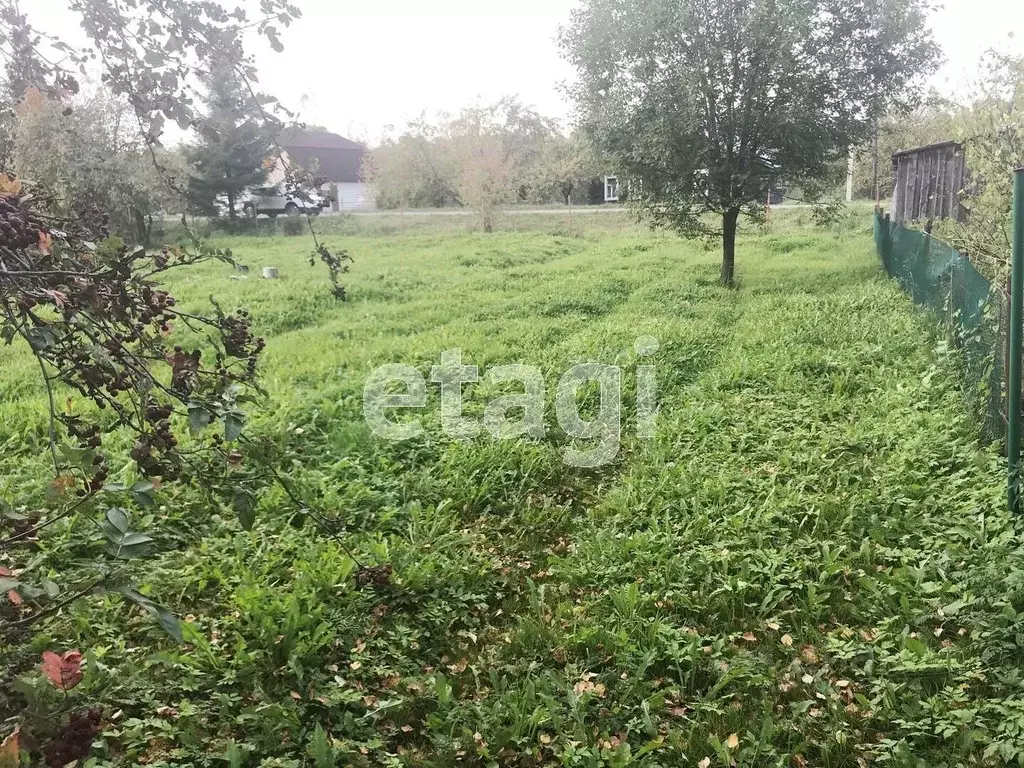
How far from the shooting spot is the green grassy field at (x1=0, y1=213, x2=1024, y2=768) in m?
2.72

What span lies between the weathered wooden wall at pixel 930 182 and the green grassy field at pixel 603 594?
463 cm

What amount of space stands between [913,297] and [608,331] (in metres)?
3.74

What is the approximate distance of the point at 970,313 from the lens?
209 inches

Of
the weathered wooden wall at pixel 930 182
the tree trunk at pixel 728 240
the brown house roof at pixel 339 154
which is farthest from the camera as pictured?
the brown house roof at pixel 339 154

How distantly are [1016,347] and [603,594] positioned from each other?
2.43 meters

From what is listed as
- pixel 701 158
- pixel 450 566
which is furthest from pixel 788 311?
pixel 450 566

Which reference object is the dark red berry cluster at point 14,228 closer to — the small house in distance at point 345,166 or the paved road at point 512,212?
the paved road at point 512,212

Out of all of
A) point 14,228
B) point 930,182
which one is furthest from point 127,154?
point 930,182

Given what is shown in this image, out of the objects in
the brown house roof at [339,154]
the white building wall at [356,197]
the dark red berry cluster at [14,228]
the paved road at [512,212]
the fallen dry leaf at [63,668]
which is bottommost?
the fallen dry leaf at [63,668]

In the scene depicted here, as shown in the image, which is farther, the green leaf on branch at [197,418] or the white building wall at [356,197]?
the white building wall at [356,197]

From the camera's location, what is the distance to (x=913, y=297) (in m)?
8.51

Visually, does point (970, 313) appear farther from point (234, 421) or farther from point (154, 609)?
point (154, 609)

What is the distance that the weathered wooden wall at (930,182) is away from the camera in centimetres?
979

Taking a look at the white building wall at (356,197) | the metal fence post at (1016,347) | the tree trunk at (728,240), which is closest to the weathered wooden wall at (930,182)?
the tree trunk at (728,240)
